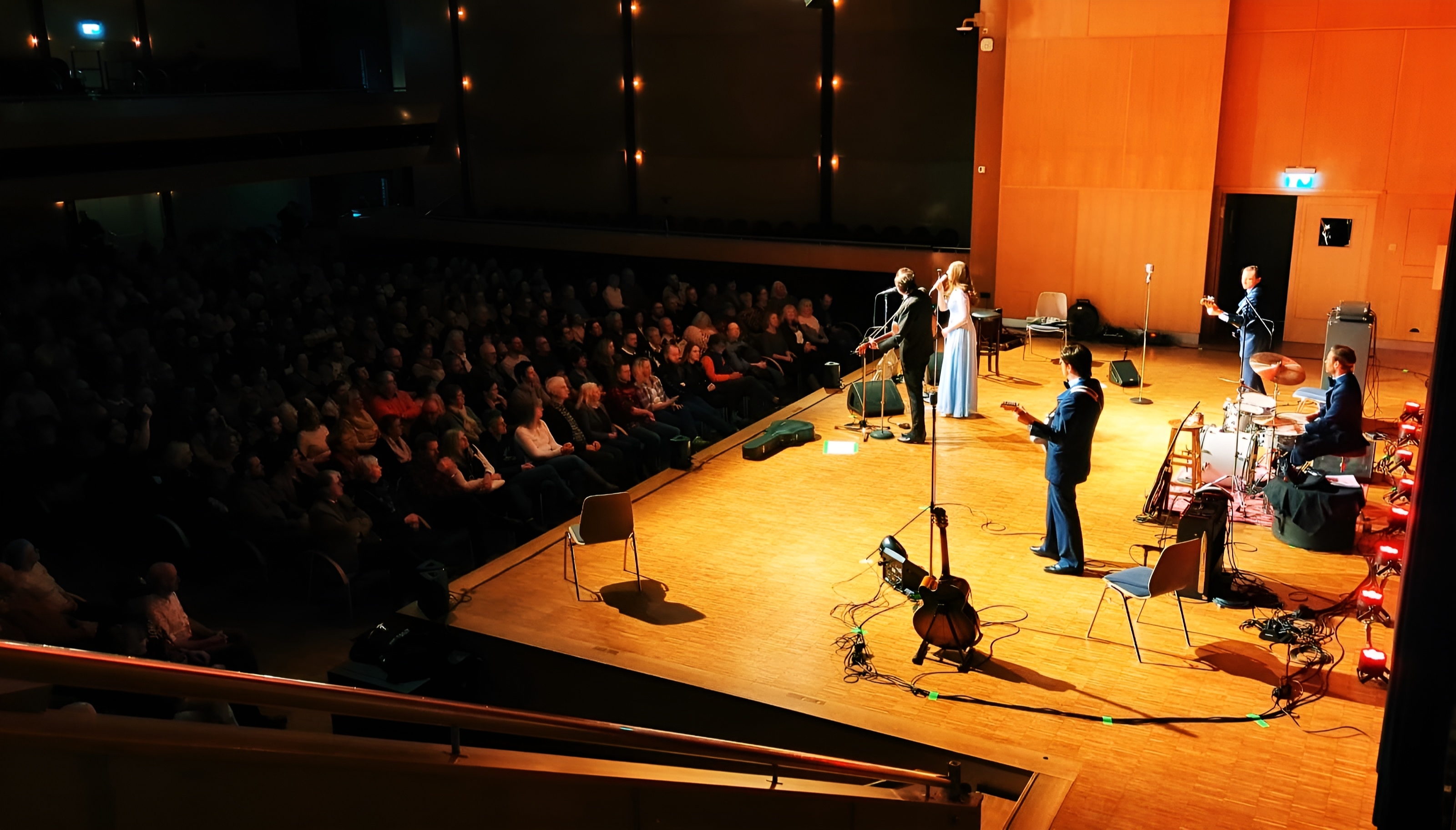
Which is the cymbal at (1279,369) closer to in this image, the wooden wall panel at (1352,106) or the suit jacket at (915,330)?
the suit jacket at (915,330)

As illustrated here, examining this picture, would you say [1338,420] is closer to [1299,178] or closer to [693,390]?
[693,390]

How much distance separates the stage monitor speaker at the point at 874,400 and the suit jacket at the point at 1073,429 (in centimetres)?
393

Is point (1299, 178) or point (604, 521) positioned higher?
point (1299, 178)

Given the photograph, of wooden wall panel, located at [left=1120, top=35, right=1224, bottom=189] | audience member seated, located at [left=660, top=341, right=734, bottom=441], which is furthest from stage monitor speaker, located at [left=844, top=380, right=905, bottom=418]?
wooden wall panel, located at [left=1120, top=35, right=1224, bottom=189]

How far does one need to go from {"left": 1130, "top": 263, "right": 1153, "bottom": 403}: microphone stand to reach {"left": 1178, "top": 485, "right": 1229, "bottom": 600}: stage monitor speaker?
14.9 feet

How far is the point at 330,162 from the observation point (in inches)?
798

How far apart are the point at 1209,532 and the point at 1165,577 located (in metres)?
0.90

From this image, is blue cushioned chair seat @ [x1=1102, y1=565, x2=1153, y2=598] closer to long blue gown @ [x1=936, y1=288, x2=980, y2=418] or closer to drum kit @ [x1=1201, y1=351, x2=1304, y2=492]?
drum kit @ [x1=1201, y1=351, x2=1304, y2=492]

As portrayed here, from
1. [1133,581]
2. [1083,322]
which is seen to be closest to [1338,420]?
[1133,581]

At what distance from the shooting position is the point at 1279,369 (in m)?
8.09

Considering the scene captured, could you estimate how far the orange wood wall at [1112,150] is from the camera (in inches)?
527

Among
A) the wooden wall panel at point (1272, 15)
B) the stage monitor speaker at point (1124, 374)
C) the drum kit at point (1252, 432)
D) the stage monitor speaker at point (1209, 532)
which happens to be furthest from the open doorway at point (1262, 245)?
the stage monitor speaker at point (1209, 532)

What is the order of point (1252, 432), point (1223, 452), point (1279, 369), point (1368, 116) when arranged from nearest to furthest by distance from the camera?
point (1279, 369) < point (1252, 432) < point (1223, 452) < point (1368, 116)

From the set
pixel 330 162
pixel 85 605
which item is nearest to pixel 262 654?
pixel 85 605
